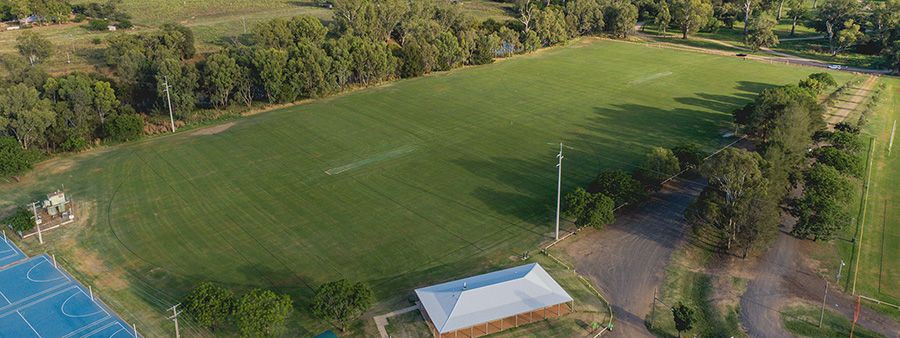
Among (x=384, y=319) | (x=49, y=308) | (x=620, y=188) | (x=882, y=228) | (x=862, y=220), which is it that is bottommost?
(x=49, y=308)

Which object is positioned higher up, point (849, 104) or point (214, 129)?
point (849, 104)

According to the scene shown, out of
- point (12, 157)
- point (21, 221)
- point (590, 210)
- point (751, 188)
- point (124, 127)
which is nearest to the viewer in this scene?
point (751, 188)

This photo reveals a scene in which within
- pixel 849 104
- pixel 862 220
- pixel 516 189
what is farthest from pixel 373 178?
pixel 849 104

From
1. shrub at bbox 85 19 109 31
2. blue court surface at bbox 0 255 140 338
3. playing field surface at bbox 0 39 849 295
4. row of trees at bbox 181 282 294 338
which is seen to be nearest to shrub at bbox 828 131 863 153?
playing field surface at bbox 0 39 849 295

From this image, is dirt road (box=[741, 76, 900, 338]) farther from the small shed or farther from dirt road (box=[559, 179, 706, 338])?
the small shed

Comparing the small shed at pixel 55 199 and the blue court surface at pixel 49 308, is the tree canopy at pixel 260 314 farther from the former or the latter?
the small shed at pixel 55 199

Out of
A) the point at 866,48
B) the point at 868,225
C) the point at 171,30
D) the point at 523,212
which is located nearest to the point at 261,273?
the point at 523,212

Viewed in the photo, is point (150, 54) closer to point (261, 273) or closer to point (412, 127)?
point (412, 127)

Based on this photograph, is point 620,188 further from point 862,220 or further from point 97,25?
point 97,25
